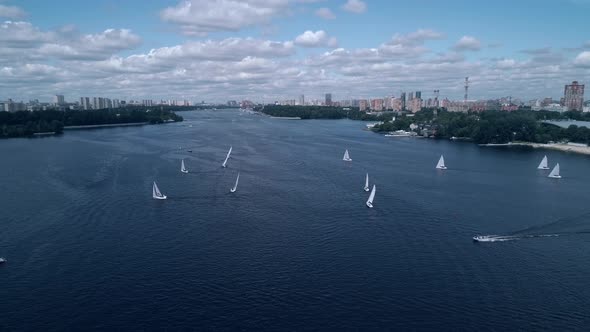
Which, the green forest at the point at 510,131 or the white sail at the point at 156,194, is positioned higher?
the green forest at the point at 510,131

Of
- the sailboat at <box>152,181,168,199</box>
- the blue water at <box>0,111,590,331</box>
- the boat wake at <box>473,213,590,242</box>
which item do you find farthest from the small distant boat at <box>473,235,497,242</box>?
the sailboat at <box>152,181,168,199</box>

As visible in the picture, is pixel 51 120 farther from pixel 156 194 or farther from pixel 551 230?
pixel 551 230

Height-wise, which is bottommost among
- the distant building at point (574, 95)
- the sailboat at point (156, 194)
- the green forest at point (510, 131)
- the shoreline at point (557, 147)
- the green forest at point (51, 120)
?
the shoreline at point (557, 147)

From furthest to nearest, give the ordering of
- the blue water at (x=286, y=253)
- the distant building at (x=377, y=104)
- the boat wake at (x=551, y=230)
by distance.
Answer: the distant building at (x=377, y=104), the boat wake at (x=551, y=230), the blue water at (x=286, y=253)

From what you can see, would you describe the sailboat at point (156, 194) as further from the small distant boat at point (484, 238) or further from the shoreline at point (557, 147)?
the shoreline at point (557, 147)

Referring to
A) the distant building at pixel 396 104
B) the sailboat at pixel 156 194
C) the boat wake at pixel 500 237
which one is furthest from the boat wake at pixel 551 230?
the distant building at pixel 396 104

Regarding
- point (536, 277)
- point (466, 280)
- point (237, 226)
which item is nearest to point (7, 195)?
point (237, 226)

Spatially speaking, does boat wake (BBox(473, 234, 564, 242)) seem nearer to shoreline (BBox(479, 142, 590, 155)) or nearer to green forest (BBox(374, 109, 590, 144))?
shoreline (BBox(479, 142, 590, 155))

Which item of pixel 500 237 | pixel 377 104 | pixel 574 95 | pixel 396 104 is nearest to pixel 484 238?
pixel 500 237
